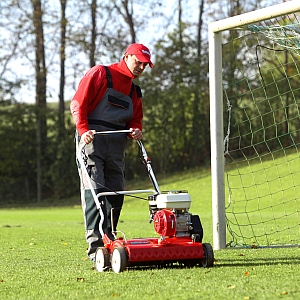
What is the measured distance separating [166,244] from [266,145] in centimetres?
1421

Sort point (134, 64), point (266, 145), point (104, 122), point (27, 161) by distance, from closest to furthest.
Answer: point (134, 64) → point (104, 122) → point (266, 145) → point (27, 161)

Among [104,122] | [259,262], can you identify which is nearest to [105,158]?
[104,122]

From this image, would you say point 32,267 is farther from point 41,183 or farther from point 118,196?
point 41,183

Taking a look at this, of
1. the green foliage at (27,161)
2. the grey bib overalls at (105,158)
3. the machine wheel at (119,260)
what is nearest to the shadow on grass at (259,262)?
the machine wheel at (119,260)

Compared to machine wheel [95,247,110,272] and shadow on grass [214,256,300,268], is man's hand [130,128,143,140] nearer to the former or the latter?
machine wheel [95,247,110,272]

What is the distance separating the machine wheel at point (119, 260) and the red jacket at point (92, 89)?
113 centimetres

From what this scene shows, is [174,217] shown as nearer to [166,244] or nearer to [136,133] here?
[166,244]

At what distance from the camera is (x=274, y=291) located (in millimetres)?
4551

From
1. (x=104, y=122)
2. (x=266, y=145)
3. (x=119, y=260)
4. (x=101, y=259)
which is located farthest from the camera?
(x=266, y=145)

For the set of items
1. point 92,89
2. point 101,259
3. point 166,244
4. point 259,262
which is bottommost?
point 259,262

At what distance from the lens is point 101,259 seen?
5820mm

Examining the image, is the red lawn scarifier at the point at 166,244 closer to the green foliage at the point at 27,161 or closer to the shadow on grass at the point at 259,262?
the shadow on grass at the point at 259,262

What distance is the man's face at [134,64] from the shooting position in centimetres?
620

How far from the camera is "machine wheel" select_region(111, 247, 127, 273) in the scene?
553cm
